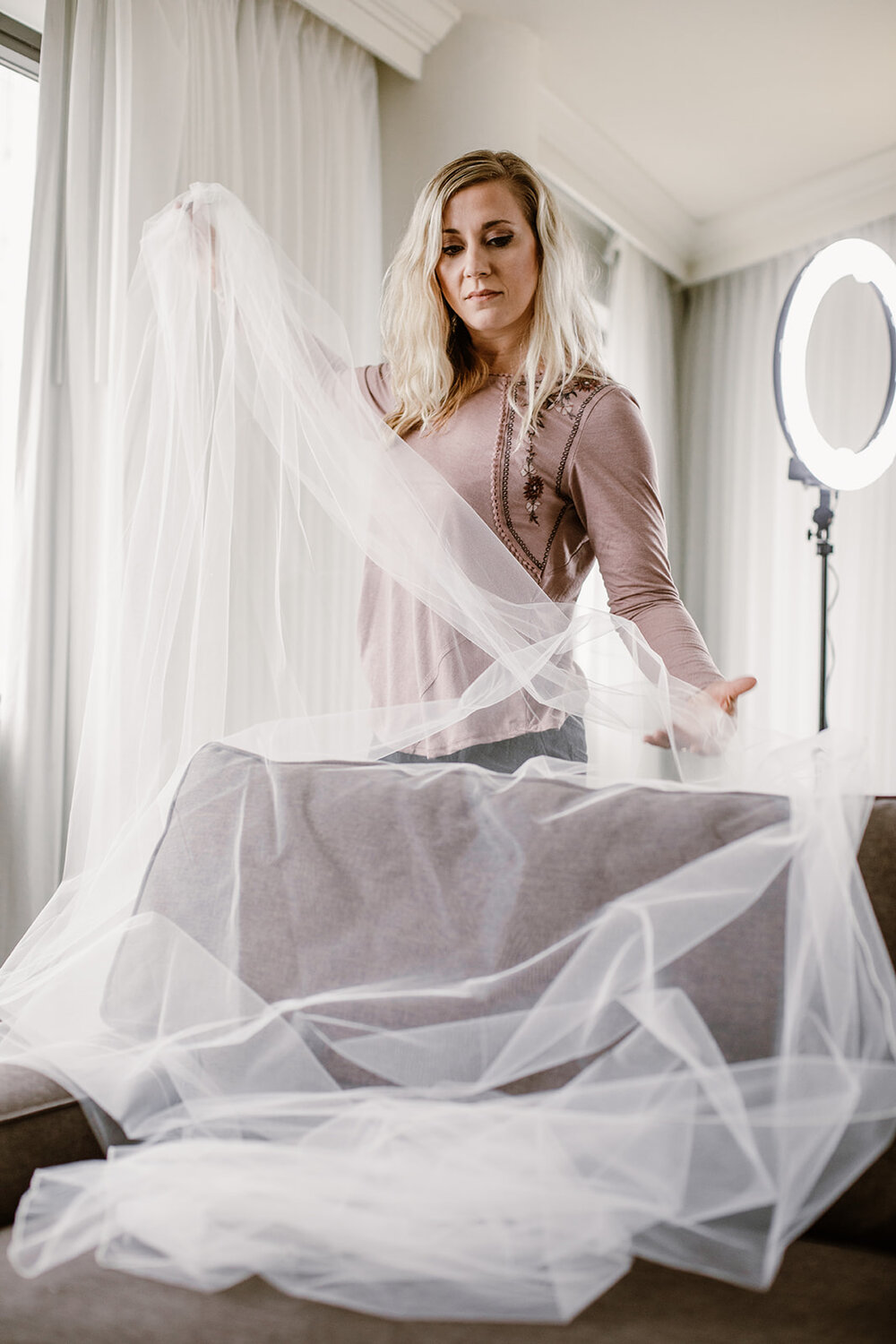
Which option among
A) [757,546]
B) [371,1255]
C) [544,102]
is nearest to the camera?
[371,1255]

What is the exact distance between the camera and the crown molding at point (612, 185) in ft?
12.3

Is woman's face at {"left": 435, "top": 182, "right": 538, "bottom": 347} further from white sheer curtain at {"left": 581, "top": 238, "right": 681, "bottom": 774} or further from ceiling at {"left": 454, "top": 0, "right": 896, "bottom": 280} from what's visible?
white sheer curtain at {"left": 581, "top": 238, "right": 681, "bottom": 774}

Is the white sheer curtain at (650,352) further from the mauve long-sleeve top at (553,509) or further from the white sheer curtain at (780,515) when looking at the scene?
the mauve long-sleeve top at (553,509)

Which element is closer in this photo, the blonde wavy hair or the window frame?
the blonde wavy hair

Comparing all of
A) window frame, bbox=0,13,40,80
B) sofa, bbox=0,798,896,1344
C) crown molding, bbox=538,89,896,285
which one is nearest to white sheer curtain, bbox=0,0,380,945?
window frame, bbox=0,13,40,80

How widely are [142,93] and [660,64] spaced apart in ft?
6.44

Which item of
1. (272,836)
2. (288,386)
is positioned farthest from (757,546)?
(272,836)

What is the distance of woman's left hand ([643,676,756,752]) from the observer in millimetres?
1278

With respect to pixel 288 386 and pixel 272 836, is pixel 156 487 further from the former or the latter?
pixel 272 836

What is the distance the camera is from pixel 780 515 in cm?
458

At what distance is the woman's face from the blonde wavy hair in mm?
17

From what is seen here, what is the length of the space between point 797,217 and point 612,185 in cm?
84

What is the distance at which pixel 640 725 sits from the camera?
1.31m

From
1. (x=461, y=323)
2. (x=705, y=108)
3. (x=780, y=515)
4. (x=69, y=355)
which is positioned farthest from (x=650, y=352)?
(x=461, y=323)
